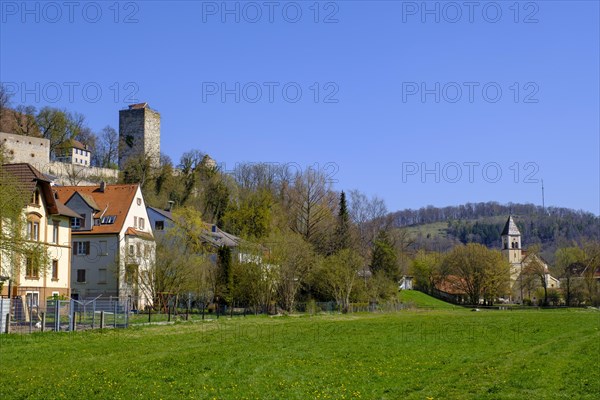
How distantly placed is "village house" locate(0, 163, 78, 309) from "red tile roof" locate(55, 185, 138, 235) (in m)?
9.56

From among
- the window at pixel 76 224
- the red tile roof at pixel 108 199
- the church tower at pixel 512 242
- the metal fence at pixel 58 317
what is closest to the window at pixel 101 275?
the red tile roof at pixel 108 199

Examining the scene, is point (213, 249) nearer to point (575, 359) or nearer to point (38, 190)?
point (38, 190)

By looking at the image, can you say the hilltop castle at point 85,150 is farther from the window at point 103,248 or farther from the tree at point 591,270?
the tree at point 591,270

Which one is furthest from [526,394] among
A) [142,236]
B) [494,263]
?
[494,263]

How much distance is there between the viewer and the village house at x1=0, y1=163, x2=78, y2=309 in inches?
1743

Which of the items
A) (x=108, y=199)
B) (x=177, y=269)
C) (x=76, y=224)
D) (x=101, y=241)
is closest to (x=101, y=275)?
(x=101, y=241)

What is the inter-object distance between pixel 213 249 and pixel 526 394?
2160 inches

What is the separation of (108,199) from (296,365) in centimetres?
4606

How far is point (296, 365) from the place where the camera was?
68.3 feet

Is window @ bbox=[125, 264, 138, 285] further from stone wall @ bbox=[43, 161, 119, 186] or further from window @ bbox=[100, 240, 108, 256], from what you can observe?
stone wall @ bbox=[43, 161, 119, 186]

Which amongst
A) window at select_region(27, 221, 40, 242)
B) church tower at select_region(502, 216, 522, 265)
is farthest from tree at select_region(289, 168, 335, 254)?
church tower at select_region(502, 216, 522, 265)

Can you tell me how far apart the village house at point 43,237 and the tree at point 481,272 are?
242 feet

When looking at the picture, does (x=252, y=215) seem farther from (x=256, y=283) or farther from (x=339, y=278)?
(x=256, y=283)

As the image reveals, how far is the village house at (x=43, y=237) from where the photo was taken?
44.3m
